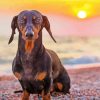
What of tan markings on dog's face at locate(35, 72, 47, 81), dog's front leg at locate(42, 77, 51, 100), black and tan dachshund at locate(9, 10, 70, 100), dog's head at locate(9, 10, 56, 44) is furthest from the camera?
dog's front leg at locate(42, 77, 51, 100)

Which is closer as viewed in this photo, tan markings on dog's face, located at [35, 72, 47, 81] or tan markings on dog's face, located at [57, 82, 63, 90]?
tan markings on dog's face, located at [35, 72, 47, 81]

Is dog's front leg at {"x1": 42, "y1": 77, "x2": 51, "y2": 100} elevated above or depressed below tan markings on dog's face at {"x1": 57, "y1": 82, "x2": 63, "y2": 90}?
above

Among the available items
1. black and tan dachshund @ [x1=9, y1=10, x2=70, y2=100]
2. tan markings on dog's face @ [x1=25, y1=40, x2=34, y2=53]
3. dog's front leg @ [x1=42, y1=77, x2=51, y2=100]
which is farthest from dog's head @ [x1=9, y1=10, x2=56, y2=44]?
dog's front leg @ [x1=42, y1=77, x2=51, y2=100]

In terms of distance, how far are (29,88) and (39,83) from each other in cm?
36

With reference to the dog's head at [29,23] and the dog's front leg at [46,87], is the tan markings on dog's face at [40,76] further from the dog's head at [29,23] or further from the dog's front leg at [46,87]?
the dog's head at [29,23]

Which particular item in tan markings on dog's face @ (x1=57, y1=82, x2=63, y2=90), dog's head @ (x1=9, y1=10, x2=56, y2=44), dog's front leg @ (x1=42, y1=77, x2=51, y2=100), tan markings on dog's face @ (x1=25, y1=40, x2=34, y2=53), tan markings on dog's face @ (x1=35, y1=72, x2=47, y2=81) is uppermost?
dog's head @ (x1=9, y1=10, x2=56, y2=44)

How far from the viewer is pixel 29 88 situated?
13992mm

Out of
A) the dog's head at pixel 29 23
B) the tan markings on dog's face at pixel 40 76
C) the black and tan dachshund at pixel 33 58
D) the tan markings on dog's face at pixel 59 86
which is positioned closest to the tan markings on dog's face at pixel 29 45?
the black and tan dachshund at pixel 33 58

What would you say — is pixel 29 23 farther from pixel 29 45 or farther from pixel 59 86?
pixel 59 86

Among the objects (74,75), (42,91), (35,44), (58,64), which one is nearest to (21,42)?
(35,44)

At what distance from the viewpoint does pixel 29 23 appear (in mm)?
13250

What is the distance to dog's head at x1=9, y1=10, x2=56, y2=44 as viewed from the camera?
42.7 feet

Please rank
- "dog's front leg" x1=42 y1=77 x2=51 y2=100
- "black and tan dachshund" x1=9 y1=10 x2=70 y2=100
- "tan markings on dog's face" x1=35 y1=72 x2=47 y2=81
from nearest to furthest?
"black and tan dachshund" x1=9 y1=10 x2=70 y2=100, "tan markings on dog's face" x1=35 y1=72 x2=47 y2=81, "dog's front leg" x1=42 y1=77 x2=51 y2=100

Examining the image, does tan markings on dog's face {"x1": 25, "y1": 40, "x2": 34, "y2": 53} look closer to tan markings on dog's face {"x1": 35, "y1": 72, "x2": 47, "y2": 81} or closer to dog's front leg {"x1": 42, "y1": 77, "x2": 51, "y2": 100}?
tan markings on dog's face {"x1": 35, "y1": 72, "x2": 47, "y2": 81}
